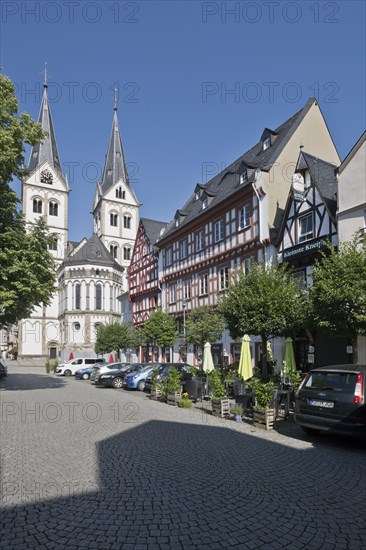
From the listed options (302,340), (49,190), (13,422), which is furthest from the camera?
(49,190)

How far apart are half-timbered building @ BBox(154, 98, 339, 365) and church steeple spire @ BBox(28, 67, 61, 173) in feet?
182

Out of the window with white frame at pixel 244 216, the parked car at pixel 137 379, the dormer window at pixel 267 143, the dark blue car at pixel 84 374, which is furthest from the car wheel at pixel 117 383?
the dormer window at pixel 267 143

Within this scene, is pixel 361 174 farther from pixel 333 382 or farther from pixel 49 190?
pixel 49 190

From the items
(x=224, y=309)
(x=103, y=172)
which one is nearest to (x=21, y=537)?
(x=224, y=309)

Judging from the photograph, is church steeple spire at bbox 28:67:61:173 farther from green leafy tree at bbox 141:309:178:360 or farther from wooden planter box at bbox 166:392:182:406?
wooden planter box at bbox 166:392:182:406

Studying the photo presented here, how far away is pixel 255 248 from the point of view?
25859 mm

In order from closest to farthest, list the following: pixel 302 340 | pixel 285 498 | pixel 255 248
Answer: pixel 285 498, pixel 302 340, pixel 255 248

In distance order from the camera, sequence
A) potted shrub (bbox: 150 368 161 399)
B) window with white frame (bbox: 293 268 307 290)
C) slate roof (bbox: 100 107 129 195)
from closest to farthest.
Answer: potted shrub (bbox: 150 368 161 399)
window with white frame (bbox: 293 268 307 290)
slate roof (bbox: 100 107 129 195)

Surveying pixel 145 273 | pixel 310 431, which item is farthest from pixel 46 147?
pixel 310 431

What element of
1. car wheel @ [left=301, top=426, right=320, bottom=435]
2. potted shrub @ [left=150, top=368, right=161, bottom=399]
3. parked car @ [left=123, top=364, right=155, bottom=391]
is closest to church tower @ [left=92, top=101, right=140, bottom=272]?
parked car @ [left=123, top=364, right=155, bottom=391]

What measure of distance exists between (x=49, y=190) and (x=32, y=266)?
65643mm

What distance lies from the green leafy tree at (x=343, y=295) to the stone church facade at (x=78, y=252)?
48.2 metres

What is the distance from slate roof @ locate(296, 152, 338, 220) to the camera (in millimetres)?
21047

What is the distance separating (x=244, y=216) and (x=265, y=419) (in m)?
17.2
